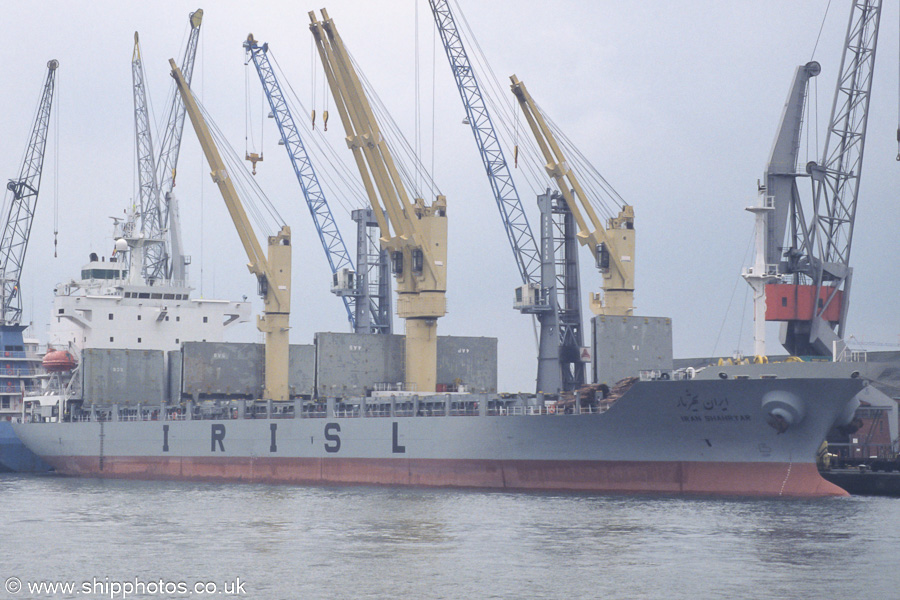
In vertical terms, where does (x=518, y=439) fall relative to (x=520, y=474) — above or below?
above

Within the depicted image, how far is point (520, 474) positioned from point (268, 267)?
688 inches

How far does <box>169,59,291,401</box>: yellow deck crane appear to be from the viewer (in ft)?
159

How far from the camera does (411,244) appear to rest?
46.0m

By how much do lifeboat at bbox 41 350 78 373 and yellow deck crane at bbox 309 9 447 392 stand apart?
1576 cm

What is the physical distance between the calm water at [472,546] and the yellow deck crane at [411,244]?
34.2 feet

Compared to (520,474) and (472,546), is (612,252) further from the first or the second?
(472,546)

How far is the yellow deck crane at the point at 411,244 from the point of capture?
4572 cm

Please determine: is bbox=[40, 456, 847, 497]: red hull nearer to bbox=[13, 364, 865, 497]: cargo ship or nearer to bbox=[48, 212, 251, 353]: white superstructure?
bbox=[13, 364, 865, 497]: cargo ship

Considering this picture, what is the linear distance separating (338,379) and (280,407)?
2679 millimetres

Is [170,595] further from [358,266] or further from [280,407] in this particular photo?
[358,266]

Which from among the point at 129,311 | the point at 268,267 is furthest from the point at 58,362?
the point at 268,267

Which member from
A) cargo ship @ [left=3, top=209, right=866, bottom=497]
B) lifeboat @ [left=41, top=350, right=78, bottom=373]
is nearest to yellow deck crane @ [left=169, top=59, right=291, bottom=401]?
cargo ship @ [left=3, top=209, right=866, bottom=497]

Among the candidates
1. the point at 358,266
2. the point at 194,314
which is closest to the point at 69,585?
the point at 194,314

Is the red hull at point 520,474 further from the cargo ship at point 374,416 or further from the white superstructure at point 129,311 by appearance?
the white superstructure at point 129,311
